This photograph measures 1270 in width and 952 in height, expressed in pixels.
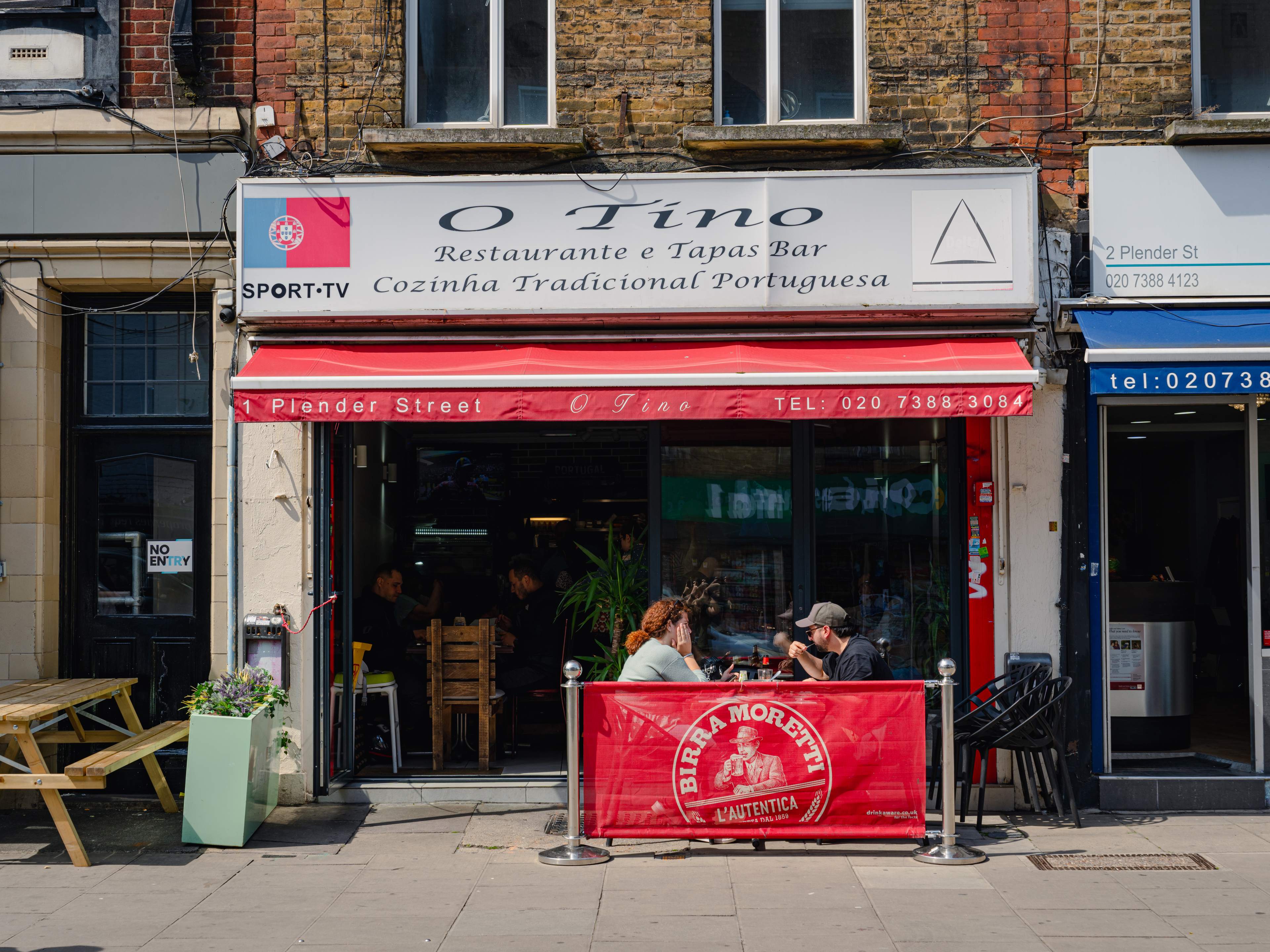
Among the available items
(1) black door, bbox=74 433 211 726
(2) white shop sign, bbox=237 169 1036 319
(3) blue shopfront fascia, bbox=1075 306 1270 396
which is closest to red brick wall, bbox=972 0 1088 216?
(2) white shop sign, bbox=237 169 1036 319

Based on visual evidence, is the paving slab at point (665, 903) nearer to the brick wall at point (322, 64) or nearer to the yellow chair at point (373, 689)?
the yellow chair at point (373, 689)

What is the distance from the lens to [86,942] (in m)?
5.27

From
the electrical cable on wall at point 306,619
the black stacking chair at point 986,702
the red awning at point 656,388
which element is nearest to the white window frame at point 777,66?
the red awning at point 656,388

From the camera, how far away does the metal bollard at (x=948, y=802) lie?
630cm

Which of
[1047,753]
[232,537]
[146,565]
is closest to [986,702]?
[1047,753]

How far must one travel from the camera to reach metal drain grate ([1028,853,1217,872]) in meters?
6.43

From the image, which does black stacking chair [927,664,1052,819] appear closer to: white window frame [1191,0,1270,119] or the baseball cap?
the baseball cap

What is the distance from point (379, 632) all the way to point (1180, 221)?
21.8 ft

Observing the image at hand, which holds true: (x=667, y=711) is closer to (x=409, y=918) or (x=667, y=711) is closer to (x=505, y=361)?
(x=409, y=918)

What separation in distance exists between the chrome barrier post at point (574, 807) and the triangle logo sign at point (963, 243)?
3.77 meters

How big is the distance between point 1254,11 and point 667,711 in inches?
261

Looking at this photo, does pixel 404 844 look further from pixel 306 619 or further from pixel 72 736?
pixel 72 736

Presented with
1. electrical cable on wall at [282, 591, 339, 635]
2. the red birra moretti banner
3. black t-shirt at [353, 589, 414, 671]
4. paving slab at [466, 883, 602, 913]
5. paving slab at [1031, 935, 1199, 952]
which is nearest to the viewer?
paving slab at [1031, 935, 1199, 952]

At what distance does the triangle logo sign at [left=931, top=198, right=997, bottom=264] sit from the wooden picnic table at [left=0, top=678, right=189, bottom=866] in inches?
236
